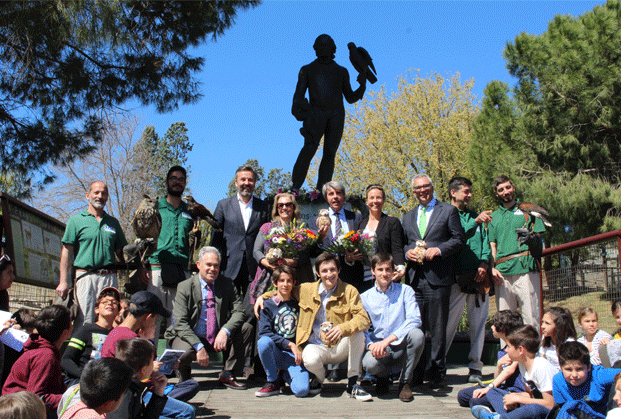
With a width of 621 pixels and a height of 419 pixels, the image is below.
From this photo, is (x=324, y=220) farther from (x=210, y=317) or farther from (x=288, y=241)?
(x=210, y=317)

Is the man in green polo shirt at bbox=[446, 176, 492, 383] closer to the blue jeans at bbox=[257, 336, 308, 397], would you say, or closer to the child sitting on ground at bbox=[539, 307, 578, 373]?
the child sitting on ground at bbox=[539, 307, 578, 373]

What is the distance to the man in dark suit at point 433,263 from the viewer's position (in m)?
4.91

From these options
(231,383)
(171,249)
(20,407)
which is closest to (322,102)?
(171,249)

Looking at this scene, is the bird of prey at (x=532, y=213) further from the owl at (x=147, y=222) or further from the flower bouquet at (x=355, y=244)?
the owl at (x=147, y=222)

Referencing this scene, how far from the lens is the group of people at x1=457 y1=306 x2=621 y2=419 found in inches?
130

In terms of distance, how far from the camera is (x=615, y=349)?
3916mm

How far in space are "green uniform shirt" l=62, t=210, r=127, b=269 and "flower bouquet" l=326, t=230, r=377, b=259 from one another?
2.10m

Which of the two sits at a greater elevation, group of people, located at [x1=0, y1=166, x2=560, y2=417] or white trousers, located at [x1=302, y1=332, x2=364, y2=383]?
group of people, located at [x1=0, y1=166, x2=560, y2=417]

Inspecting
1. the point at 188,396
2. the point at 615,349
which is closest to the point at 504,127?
the point at 615,349

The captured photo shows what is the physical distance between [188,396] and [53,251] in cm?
314

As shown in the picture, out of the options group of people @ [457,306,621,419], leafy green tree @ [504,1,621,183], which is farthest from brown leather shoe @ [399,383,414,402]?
leafy green tree @ [504,1,621,183]

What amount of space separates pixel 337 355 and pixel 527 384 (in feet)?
5.00

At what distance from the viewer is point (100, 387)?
8.04ft

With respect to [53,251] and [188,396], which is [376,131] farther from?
[188,396]
